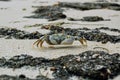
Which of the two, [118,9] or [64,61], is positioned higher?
[64,61]

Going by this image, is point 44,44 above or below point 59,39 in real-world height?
below

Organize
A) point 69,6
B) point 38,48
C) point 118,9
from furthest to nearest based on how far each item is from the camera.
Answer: point 69,6, point 118,9, point 38,48

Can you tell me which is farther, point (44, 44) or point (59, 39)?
point (44, 44)

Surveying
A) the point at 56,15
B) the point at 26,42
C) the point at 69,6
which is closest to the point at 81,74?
the point at 26,42

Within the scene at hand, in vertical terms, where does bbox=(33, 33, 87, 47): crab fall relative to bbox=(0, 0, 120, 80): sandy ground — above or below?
above

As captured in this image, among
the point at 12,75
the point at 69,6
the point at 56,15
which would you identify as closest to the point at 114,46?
the point at 12,75

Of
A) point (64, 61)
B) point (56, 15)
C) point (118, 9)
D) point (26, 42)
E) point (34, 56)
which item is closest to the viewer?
point (64, 61)

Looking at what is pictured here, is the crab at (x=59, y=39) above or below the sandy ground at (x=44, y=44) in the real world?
above

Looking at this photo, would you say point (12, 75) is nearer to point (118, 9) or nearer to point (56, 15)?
point (56, 15)

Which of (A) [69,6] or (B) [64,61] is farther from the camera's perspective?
(A) [69,6]
